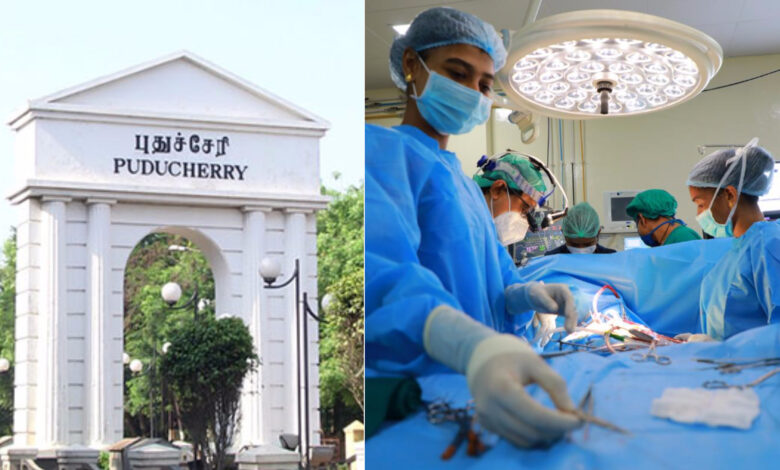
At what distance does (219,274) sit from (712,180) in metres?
1.01

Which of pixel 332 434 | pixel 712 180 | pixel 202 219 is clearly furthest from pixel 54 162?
pixel 712 180

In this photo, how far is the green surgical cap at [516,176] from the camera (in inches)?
50.0

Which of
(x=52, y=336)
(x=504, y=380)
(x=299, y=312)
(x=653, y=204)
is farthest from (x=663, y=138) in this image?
(x=52, y=336)

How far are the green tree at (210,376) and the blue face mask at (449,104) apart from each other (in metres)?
0.77

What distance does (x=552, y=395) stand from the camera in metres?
0.95

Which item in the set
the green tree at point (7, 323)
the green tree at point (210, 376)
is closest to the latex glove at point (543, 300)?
the green tree at point (210, 376)

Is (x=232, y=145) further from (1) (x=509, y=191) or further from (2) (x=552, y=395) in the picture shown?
(2) (x=552, y=395)

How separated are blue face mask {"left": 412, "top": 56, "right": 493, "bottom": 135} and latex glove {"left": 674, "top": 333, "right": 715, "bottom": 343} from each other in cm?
48

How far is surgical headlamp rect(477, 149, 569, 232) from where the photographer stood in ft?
4.16

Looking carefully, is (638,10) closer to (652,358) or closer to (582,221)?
(582,221)

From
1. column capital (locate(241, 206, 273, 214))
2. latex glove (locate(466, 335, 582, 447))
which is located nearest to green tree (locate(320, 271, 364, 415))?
column capital (locate(241, 206, 273, 214))

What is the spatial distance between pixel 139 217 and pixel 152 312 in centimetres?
20

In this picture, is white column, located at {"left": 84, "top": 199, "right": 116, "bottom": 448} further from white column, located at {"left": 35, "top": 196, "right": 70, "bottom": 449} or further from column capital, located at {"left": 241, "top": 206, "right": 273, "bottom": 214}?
column capital, located at {"left": 241, "top": 206, "right": 273, "bottom": 214}

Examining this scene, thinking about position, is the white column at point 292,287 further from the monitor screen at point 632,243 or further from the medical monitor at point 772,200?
the medical monitor at point 772,200
